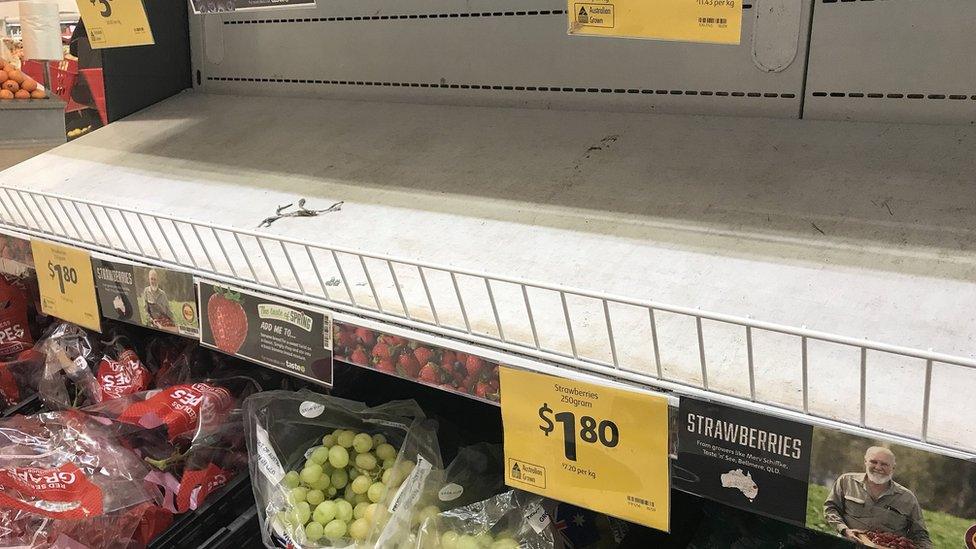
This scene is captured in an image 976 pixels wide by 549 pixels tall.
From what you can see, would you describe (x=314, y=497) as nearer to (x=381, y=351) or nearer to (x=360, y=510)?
(x=360, y=510)

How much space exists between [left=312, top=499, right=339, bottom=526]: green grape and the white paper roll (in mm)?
1749

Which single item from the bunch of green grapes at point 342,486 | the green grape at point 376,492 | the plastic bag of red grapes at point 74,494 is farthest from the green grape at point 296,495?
the plastic bag of red grapes at point 74,494

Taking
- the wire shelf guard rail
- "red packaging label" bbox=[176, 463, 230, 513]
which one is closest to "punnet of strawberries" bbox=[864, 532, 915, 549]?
the wire shelf guard rail

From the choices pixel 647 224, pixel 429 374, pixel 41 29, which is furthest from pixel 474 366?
pixel 41 29

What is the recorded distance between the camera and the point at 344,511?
996 mm

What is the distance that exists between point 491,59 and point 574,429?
2.60 ft

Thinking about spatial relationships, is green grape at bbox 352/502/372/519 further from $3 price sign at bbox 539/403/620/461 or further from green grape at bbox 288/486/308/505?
$3 price sign at bbox 539/403/620/461

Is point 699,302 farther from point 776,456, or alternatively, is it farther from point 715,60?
point 715,60

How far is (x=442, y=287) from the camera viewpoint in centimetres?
80

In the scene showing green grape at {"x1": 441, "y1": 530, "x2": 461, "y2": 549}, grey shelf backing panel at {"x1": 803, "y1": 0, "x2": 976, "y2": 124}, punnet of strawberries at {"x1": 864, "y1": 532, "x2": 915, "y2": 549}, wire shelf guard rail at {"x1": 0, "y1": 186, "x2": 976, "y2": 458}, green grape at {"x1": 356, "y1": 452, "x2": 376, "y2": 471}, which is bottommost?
green grape at {"x1": 441, "y1": 530, "x2": 461, "y2": 549}

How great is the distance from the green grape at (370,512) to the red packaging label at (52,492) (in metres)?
0.39

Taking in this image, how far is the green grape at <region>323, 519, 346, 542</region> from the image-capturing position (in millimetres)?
977

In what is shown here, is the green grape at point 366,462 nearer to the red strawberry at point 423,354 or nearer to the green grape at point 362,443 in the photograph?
the green grape at point 362,443

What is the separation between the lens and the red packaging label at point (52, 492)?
3.35 ft
